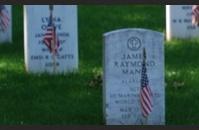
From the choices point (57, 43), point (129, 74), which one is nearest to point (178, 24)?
point (57, 43)

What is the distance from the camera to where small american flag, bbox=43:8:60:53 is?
11.8 meters

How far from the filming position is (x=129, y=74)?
9.23 m

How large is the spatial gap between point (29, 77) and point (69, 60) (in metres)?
0.72

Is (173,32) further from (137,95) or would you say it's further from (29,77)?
(137,95)

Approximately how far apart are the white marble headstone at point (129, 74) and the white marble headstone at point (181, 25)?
195 inches

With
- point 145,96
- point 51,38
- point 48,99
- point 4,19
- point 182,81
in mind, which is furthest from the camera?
point 4,19

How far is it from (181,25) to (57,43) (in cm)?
320

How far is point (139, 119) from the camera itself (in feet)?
30.5

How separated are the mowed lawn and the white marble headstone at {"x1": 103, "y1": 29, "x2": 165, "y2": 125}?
0.31 metres

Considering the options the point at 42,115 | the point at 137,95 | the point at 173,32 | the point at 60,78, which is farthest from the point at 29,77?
the point at 173,32

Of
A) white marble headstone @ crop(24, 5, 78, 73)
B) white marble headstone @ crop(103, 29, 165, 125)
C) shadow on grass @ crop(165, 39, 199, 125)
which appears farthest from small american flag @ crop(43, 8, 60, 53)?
white marble headstone @ crop(103, 29, 165, 125)

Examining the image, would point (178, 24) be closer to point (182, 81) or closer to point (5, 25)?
point (5, 25)

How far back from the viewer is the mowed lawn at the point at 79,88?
9602mm

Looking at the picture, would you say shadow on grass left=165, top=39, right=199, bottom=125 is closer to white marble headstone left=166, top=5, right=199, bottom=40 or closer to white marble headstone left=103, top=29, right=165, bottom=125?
white marble headstone left=166, top=5, right=199, bottom=40
